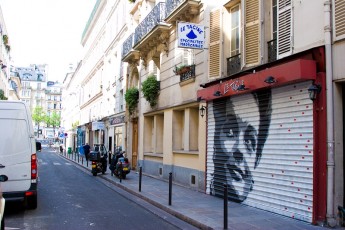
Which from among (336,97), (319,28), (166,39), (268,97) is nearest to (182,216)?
(268,97)

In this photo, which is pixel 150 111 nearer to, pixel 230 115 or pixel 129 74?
pixel 129 74

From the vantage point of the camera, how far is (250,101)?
409 inches

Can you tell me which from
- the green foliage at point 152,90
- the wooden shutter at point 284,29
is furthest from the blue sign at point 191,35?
the green foliage at point 152,90

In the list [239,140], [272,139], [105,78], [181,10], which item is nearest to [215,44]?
[181,10]

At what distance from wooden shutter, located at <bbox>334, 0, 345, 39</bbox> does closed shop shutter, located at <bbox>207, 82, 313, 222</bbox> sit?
1191mm

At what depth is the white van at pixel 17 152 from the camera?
8.98 metres

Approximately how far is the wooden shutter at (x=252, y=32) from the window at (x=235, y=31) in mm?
889

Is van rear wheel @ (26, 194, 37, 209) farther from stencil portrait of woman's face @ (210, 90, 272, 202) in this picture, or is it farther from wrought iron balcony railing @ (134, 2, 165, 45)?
wrought iron balcony railing @ (134, 2, 165, 45)

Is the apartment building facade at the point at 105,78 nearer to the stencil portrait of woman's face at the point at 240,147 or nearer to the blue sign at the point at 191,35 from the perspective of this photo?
the blue sign at the point at 191,35

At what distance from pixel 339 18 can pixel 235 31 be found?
15.0ft

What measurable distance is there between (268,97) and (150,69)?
1100 centimetres

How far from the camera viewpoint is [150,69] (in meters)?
19.9

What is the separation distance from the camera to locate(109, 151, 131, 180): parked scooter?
17.2 metres

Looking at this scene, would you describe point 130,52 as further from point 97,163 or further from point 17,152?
point 17,152
